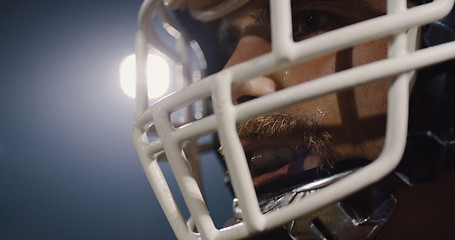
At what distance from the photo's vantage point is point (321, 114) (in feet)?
1.22

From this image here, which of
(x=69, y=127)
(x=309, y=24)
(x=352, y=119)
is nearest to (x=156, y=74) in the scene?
(x=69, y=127)

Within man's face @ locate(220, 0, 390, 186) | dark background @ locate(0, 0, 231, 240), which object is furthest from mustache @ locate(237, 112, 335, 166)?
dark background @ locate(0, 0, 231, 240)

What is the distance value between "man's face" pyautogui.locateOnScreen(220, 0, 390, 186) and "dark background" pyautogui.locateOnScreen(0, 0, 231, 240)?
0.91 metres

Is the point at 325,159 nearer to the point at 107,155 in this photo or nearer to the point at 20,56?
the point at 107,155

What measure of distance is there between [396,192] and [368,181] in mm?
122

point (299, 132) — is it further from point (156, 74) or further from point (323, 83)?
point (156, 74)

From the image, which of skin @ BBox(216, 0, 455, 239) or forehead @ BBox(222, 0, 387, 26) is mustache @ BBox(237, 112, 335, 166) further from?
forehead @ BBox(222, 0, 387, 26)

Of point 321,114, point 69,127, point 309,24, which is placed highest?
point 309,24

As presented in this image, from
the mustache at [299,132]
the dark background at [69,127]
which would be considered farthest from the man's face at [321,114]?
the dark background at [69,127]

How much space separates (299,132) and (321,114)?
0.04 metres

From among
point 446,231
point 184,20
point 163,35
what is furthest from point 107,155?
point 446,231

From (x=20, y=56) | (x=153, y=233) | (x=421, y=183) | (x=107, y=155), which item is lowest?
(x=153, y=233)

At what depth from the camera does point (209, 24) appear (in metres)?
0.68

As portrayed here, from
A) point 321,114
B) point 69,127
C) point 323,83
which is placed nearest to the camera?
point 323,83
